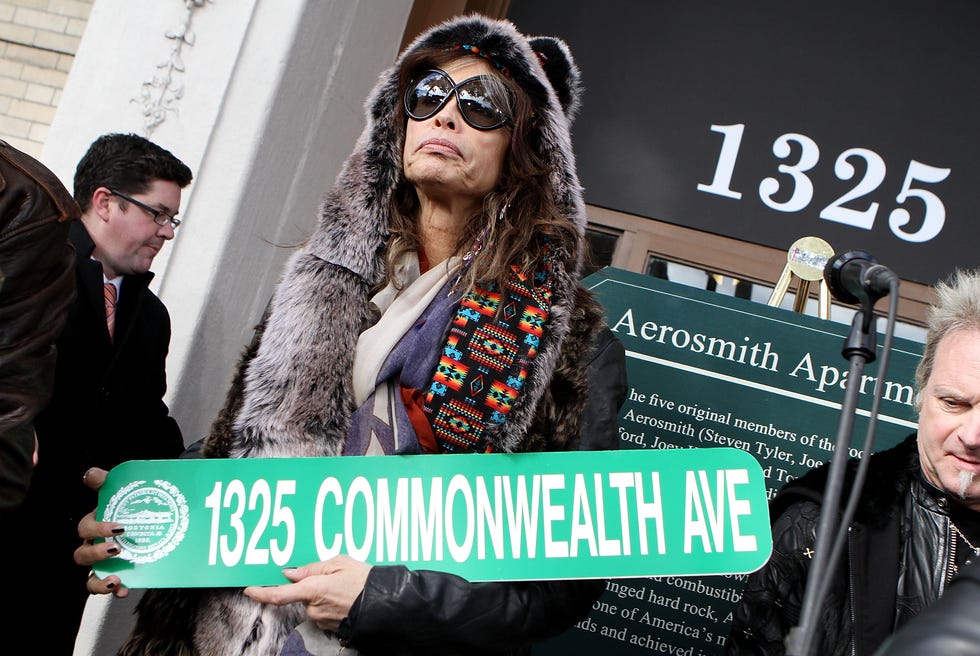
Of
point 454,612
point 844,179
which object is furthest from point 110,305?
point 844,179

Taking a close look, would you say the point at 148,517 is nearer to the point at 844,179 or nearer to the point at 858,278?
the point at 858,278

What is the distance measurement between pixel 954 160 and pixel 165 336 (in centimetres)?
384

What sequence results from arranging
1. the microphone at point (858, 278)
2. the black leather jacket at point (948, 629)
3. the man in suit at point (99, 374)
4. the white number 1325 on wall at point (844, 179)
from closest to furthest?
the black leather jacket at point (948, 629), the microphone at point (858, 278), the man in suit at point (99, 374), the white number 1325 on wall at point (844, 179)

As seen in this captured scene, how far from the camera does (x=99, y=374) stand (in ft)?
10.3

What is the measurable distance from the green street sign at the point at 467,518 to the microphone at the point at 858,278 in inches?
17.4

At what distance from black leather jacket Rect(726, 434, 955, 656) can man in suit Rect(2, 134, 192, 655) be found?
1.92 metres

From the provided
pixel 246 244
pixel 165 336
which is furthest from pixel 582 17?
pixel 165 336

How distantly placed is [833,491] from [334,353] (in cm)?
119

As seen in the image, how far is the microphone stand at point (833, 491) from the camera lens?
4.59 feet

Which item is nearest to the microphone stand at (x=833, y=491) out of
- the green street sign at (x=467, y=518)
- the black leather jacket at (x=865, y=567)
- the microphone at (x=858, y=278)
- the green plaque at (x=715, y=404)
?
the microphone at (x=858, y=278)

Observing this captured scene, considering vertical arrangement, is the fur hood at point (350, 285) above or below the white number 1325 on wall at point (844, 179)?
below

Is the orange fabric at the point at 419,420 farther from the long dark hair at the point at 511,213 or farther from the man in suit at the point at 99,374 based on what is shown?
the man in suit at the point at 99,374

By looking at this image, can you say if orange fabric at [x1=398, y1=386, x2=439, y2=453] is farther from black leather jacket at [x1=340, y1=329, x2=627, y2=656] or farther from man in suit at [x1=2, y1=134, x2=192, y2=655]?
man in suit at [x1=2, y1=134, x2=192, y2=655]

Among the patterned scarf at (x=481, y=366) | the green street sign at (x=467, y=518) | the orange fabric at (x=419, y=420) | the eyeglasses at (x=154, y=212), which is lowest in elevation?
the green street sign at (x=467, y=518)
